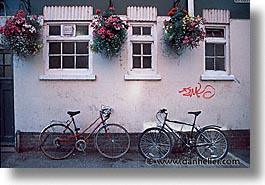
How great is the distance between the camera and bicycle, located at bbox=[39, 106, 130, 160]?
364 centimetres

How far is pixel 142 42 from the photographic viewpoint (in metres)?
3.69

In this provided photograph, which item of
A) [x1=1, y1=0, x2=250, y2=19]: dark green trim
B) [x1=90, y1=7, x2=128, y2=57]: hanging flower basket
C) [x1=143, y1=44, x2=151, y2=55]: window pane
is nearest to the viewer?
[x1=90, y1=7, x2=128, y2=57]: hanging flower basket

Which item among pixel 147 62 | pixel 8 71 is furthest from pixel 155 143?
pixel 8 71

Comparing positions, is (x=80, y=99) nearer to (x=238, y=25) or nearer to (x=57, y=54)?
(x=57, y=54)

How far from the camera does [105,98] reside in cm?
366

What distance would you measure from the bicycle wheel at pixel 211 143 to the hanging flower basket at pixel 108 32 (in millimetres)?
1516

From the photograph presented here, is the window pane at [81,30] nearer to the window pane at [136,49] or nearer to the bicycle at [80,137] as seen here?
the window pane at [136,49]

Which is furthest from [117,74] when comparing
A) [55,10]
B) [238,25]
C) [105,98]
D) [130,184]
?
[238,25]

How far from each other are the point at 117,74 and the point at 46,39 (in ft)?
3.23

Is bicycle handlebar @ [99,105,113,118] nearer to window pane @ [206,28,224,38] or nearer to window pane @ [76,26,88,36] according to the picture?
window pane @ [76,26,88,36]

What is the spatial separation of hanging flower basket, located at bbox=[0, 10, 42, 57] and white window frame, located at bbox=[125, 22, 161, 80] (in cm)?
112

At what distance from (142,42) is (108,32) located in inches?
19.0

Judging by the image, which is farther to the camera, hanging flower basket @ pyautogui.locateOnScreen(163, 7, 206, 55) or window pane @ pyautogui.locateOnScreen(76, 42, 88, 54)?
window pane @ pyautogui.locateOnScreen(76, 42, 88, 54)

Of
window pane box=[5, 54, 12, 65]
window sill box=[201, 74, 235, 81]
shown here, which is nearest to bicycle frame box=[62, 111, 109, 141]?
window pane box=[5, 54, 12, 65]
